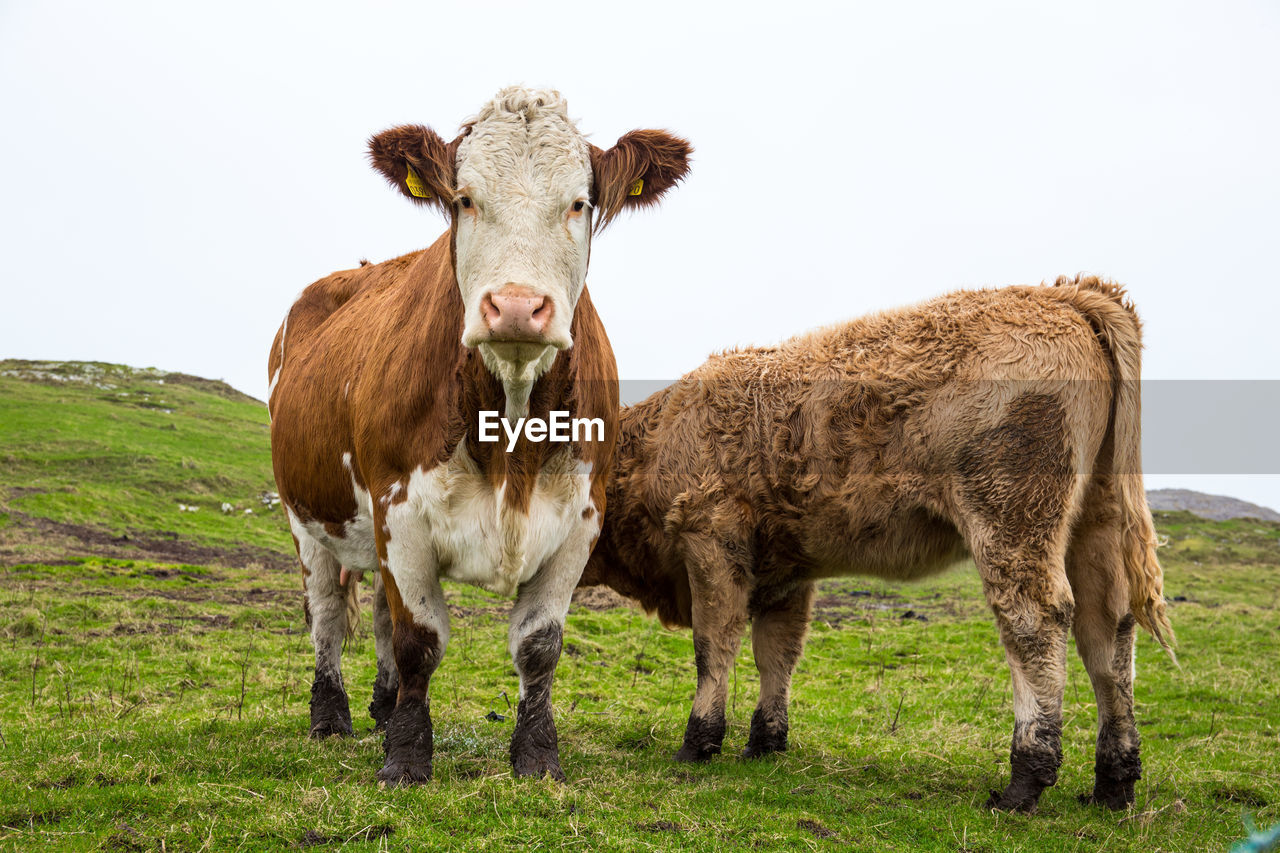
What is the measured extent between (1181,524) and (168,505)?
4042cm

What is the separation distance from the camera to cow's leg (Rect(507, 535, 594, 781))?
5.17 meters

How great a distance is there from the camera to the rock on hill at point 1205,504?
2741 inches

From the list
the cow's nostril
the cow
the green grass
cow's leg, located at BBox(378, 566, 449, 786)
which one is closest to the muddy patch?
the green grass

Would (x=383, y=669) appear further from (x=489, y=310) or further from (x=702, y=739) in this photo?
(x=489, y=310)

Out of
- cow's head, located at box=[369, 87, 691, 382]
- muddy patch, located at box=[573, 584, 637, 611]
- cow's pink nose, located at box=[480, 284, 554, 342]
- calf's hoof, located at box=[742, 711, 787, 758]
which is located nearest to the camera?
cow's pink nose, located at box=[480, 284, 554, 342]

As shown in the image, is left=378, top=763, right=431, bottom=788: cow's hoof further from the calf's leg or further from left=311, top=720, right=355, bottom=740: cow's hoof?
the calf's leg

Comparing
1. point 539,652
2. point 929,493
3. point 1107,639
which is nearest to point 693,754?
point 539,652

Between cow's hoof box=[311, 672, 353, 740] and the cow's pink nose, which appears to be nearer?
the cow's pink nose

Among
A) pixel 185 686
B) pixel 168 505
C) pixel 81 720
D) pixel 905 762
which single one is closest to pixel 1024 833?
pixel 905 762

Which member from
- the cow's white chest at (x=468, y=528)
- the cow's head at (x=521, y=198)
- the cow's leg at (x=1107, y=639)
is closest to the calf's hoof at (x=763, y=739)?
the cow's leg at (x=1107, y=639)

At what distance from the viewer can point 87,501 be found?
25797 millimetres

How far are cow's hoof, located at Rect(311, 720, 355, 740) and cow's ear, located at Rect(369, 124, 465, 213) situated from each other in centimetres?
379

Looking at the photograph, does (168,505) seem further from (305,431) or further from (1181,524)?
(1181,524)

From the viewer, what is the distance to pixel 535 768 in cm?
511
